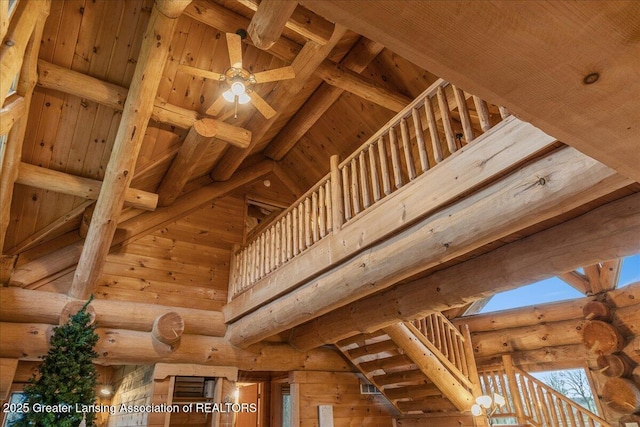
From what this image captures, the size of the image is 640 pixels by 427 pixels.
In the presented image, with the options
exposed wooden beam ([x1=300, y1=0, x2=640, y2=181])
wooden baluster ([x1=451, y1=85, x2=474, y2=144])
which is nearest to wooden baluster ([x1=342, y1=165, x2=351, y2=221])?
wooden baluster ([x1=451, y1=85, x2=474, y2=144])

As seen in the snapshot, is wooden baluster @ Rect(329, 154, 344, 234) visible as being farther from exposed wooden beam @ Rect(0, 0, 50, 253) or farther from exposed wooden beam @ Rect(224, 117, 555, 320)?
exposed wooden beam @ Rect(0, 0, 50, 253)

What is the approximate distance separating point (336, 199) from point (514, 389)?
4254 mm

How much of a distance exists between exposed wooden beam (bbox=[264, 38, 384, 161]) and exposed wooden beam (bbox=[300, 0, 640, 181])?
15.4 ft

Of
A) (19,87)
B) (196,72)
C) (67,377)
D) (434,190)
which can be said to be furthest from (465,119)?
(67,377)

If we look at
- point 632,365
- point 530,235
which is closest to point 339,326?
point 530,235

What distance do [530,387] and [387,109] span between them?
15.0 ft

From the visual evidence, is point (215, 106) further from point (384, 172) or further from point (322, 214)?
point (384, 172)

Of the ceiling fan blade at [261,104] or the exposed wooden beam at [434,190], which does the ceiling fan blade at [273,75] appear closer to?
the ceiling fan blade at [261,104]

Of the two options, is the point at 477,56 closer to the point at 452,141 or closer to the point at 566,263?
the point at 452,141

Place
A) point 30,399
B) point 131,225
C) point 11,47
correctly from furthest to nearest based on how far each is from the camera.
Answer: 1. point 131,225
2. point 30,399
3. point 11,47

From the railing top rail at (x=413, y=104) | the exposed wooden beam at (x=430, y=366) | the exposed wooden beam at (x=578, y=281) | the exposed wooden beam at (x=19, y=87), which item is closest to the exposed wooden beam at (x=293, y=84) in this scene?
the railing top rail at (x=413, y=104)

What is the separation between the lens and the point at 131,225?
5.64m

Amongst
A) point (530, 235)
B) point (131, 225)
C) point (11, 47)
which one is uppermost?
point (131, 225)

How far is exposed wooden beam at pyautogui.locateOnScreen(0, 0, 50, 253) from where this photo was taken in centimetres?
247
